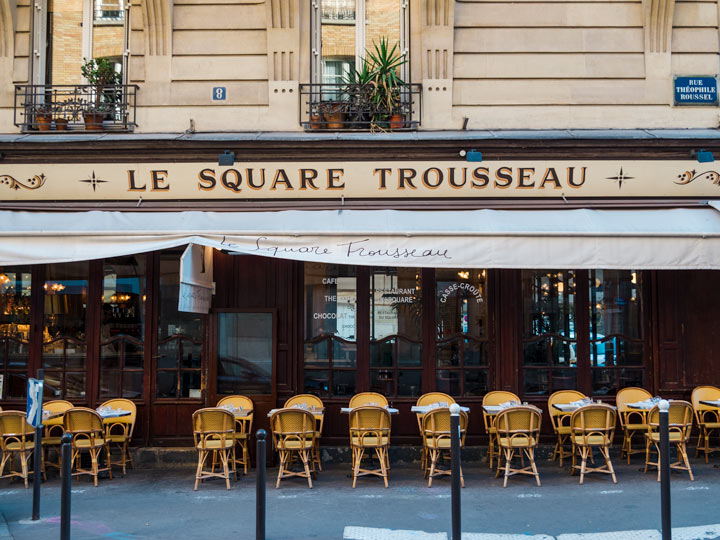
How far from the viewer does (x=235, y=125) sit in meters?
10.2

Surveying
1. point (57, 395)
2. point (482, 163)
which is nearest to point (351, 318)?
point (482, 163)

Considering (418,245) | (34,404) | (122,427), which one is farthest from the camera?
(122,427)

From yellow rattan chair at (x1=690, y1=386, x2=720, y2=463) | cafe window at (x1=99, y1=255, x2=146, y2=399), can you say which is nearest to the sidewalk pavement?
yellow rattan chair at (x1=690, y1=386, x2=720, y2=463)

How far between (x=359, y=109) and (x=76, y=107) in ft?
13.1

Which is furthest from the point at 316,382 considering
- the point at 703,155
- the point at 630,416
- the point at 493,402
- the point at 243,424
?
the point at 703,155

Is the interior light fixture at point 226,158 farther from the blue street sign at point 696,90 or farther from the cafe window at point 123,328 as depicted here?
the blue street sign at point 696,90

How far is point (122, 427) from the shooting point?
10016mm

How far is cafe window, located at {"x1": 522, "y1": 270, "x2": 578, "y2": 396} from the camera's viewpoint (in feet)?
33.3

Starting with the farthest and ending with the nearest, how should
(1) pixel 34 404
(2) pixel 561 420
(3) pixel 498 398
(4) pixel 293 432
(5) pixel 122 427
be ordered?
1. (5) pixel 122 427
2. (3) pixel 498 398
3. (2) pixel 561 420
4. (4) pixel 293 432
5. (1) pixel 34 404

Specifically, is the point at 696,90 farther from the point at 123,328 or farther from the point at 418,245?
the point at 123,328

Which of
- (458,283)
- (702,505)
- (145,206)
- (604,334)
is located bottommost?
(702,505)

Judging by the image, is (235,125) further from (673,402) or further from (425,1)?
(673,402)

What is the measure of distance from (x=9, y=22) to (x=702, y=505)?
10.6 meters

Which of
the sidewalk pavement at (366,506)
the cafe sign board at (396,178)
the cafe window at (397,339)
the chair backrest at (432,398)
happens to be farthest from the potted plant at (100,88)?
the chair backrest at (432,398)
